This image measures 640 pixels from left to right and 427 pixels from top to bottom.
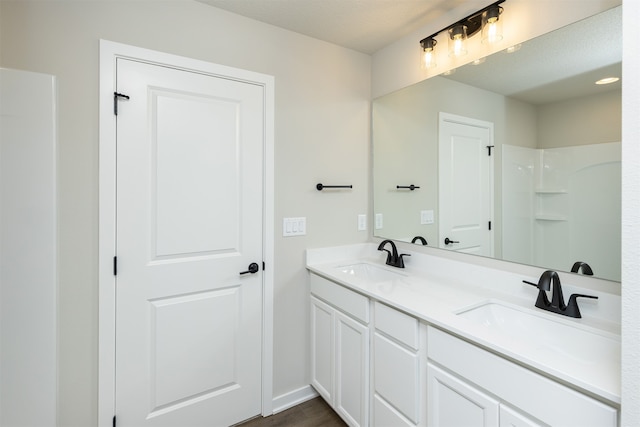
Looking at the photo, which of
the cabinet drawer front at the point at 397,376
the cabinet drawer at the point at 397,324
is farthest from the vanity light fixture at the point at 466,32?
the cabinet drawer front at the point at 397,376

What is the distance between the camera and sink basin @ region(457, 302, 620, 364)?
103 cm

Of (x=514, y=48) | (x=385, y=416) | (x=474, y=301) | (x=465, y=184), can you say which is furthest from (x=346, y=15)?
(x=385, y=416)

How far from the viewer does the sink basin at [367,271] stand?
200 centimetres

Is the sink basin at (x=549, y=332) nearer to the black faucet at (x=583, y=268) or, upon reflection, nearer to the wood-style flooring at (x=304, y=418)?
the black faucet at (x=583, y=268)

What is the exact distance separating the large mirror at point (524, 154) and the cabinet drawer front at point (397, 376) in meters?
0.72

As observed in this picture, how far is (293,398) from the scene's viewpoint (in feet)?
6.61

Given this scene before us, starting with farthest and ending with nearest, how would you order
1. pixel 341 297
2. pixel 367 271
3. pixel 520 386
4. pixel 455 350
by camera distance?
pixel 367 271
pixel 341 297
pixel 455 350
pixel 520 386

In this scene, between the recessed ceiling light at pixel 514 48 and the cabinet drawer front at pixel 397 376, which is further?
the recessed ceiling light at pixel 514 48

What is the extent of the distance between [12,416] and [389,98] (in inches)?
105

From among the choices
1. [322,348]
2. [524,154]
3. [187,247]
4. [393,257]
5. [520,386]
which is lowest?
A: [322,348]

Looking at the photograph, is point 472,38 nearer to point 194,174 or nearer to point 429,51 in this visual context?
point 429,51

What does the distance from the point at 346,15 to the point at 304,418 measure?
8.16ft

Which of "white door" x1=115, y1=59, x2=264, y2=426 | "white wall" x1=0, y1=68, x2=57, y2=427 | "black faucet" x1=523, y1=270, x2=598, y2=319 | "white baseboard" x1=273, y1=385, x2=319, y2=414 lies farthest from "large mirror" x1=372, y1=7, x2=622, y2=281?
"white wall" x1=0, y1=68, x2=57, y2=427

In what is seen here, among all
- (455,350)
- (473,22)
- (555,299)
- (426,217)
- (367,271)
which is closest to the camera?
(455,350)
